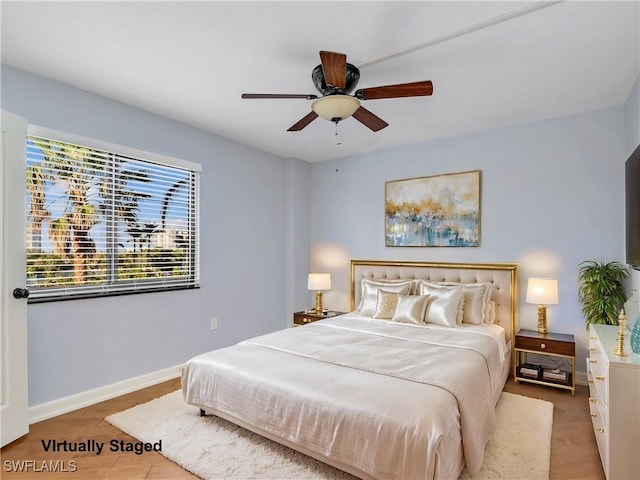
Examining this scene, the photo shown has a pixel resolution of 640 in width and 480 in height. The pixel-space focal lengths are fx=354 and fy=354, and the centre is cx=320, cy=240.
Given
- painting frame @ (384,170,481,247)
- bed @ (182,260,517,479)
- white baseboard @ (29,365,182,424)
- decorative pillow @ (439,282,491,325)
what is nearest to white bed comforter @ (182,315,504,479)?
bed @ (182,260,517,479)

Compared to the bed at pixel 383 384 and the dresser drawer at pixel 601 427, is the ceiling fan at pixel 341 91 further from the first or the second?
the dresser drawer at pixel 601 427

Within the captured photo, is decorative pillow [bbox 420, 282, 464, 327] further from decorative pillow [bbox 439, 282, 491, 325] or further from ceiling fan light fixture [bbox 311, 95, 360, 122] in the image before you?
ceiling fan light fixture [bbox 311, 95, 360, 122]

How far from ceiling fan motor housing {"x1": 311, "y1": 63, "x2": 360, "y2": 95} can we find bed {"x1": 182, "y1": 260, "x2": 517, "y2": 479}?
181 centimetres

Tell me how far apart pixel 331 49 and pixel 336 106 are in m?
0.40

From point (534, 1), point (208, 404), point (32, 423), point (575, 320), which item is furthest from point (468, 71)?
point (32, 423)

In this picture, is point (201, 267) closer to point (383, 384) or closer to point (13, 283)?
point (13, 283)

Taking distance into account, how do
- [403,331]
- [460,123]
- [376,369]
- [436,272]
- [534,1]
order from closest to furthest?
[534,1]
[376,369]
[403,331]
[460,123]
[436,272]

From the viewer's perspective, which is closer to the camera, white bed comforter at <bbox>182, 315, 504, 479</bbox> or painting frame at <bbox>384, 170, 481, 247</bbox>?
white bed comforter at <bbox>182, 315, 504, 479</bbox>

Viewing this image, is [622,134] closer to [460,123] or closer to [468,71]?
[460,123]

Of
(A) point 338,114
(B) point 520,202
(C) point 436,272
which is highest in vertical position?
(A) point 338,114

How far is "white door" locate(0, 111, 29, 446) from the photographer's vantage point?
7.88 ft

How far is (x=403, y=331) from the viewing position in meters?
3.27

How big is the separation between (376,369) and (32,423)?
2.62 m

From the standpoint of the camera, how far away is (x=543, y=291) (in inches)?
133
